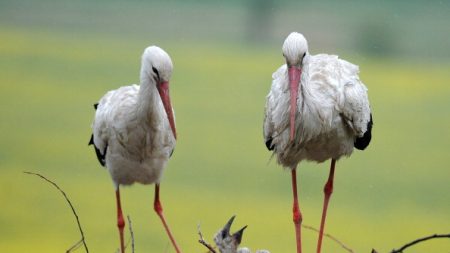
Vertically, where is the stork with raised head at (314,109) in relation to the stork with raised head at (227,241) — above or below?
above

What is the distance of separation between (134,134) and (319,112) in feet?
2.15

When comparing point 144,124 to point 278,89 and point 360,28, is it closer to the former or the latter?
point 278,89

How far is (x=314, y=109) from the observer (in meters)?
3.25

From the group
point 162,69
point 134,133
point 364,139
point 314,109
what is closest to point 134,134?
point 134,133

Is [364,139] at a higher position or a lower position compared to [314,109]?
lower

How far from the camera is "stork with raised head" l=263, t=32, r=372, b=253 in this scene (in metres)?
3.14

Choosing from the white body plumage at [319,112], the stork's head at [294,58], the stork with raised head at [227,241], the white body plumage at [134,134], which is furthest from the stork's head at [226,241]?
the white body plumage at [134,134]

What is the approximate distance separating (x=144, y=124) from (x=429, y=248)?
228cm

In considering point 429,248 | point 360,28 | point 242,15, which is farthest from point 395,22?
point 429,248

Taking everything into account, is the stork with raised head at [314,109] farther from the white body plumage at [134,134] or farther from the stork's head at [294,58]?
the white body plumage at [134,134]

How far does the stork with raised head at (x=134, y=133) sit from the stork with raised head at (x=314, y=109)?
37 cm

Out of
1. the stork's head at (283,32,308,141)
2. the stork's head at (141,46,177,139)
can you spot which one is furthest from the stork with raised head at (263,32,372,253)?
the stork's head at (141,46,177,139)

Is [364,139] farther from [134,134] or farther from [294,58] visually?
[134,134]

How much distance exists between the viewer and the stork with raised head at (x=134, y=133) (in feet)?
11.3
